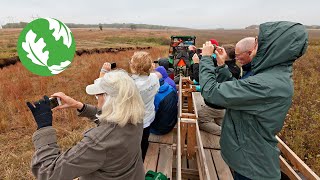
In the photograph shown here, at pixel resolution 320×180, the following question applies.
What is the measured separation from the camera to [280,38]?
179 cm

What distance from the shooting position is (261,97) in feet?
5.98

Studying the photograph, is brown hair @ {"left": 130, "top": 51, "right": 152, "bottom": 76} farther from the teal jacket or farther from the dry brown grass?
the dry brown grass

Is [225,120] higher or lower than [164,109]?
higher

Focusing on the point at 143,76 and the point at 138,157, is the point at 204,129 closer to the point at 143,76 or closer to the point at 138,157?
the point at 143,76

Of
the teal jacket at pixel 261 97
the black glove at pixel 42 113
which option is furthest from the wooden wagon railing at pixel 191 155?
the black glove at pixel 42 113

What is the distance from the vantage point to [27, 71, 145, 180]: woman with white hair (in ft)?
5.34

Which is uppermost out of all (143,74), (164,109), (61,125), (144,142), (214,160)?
(143,74)

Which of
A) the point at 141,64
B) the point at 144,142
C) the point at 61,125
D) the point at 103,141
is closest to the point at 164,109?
the point at 144,142

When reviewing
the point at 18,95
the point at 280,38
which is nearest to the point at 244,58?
the point at 280,38

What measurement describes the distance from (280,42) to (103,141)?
1.42 metres

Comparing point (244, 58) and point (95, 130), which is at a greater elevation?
point (244, 58)

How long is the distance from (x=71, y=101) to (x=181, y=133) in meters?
1.48

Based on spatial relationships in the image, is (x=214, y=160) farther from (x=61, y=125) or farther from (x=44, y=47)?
(x=61, y=125)

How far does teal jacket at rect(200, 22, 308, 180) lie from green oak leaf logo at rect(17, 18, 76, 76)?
1.23 meters
